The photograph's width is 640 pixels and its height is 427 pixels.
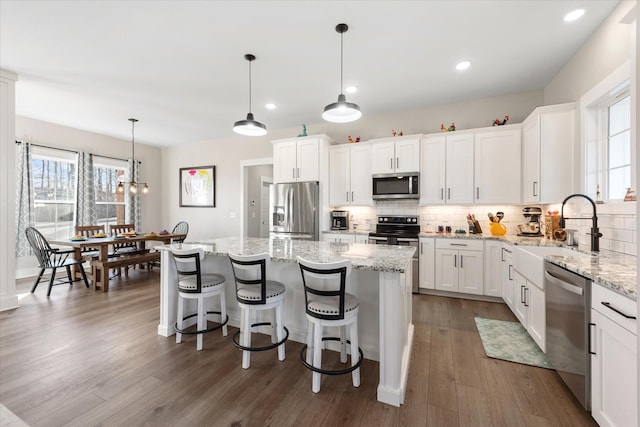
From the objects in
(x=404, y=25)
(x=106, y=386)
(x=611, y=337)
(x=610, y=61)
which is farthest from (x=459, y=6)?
(x=106, y=386)

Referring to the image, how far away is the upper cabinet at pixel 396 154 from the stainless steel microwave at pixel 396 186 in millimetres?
88

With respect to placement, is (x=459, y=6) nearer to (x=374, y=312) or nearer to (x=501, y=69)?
(x=501, y=69)

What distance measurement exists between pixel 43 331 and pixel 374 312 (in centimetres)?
335

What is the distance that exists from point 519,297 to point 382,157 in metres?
2.58

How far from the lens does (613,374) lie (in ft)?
4.48

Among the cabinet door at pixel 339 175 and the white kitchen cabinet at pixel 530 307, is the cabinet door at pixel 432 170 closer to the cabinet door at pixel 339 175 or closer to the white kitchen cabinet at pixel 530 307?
the cabinet door at pixel 339 175

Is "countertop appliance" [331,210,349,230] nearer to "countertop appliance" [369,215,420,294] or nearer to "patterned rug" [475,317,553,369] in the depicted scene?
"countertop appliance" [369,215,420,294]

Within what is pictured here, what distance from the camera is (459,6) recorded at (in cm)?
222

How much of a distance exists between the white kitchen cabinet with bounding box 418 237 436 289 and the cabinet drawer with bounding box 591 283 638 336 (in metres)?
2.42

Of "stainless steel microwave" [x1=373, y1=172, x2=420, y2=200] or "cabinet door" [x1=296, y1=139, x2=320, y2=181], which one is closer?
"stainless steel microwave" [x1=373, y1=172, x2=420, y2=200]

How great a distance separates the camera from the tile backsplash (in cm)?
215

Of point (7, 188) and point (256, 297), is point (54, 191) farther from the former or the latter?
point (256, 297)

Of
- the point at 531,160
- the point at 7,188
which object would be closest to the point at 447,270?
the point at 531,160

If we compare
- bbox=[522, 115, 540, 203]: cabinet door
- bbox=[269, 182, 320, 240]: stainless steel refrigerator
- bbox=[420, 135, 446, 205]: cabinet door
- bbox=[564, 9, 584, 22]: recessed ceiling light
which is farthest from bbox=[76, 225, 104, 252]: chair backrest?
bbox=[564, 9, 584, 22]: recessed ceiling light
